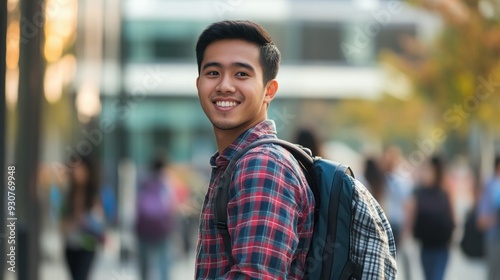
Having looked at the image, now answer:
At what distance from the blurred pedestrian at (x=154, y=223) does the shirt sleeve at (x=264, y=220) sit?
9.18 m

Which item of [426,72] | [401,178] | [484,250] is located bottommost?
[484,250]

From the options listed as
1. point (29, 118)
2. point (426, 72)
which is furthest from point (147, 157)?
point (29, 118)

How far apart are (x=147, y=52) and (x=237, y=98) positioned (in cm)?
3403

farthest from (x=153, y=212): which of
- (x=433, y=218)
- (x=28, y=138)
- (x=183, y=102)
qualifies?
(x=183, y=102)

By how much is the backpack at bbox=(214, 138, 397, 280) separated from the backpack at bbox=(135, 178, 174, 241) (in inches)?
357

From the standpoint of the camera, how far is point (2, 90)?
430 cm

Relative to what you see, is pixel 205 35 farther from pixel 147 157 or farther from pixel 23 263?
pixel 147 157

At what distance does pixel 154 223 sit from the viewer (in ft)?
37.2

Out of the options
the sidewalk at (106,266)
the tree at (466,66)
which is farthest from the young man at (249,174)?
the tree at (466,66)

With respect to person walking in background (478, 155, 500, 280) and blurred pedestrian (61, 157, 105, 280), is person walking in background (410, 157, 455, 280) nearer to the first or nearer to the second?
person walking in background (478, 155, 500, 280)

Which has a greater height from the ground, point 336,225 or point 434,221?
point 336,225

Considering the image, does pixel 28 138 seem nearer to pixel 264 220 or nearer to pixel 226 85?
pixel 226 85

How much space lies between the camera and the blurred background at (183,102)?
661 centimetres

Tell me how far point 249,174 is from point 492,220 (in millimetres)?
8277
